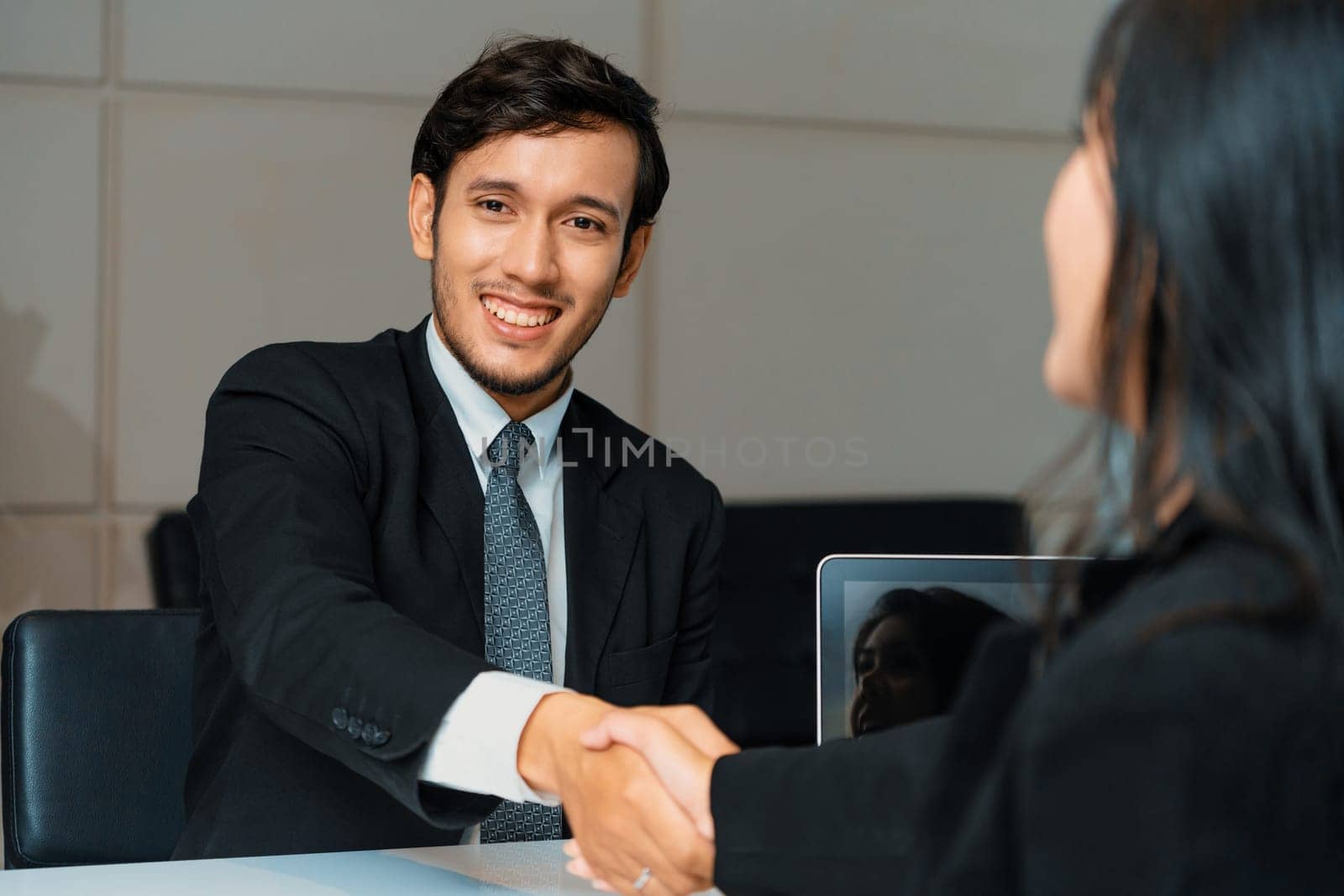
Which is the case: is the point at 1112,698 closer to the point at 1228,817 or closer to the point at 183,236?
the point at 1228,817

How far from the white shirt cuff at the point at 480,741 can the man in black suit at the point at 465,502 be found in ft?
0.11

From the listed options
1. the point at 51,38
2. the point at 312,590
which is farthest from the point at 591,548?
the point at 51,38

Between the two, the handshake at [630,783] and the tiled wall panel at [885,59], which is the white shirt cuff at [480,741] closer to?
the handshake at [630,783]

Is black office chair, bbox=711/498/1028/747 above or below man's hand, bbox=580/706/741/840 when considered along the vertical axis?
below

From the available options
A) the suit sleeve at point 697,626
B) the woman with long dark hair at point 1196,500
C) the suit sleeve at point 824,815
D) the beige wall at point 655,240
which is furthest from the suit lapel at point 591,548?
the beige wall at point 655,240

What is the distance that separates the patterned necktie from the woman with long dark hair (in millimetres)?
1023

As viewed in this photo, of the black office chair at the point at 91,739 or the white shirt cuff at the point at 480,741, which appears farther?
the black office chair at the point at 91,739

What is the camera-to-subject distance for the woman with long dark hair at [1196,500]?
49 cm

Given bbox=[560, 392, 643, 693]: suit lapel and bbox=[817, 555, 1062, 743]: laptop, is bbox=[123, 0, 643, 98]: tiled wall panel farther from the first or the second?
bbox=[817, 555, 1062, 743]: laptop

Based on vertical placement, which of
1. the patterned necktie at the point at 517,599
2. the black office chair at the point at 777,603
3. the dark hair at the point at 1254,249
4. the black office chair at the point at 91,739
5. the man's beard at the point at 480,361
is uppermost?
the dark hair at the point at 1254,249

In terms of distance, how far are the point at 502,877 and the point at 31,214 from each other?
241 cm

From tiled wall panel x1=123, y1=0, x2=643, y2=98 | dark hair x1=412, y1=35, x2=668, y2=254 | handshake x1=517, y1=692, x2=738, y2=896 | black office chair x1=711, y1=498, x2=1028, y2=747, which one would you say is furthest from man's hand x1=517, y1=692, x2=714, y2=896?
tiled wall panel x1=123, y1=0, x2=643, y2=98

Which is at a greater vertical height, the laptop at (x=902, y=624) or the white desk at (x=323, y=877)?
the laptop at (x=902, y=624)

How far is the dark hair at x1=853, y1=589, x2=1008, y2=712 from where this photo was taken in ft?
4.10
